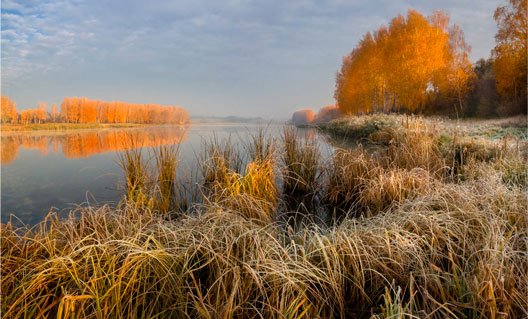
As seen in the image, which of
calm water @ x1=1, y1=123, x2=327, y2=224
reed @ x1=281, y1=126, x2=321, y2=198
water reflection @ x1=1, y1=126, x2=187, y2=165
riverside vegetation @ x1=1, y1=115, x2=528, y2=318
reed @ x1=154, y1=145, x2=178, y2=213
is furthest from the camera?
water reflection @ x1=1, y1=126, x2=187, y2=165

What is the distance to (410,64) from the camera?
61.2ft

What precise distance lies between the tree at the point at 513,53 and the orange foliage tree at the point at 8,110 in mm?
49277

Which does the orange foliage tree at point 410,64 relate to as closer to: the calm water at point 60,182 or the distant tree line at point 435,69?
the distant tree line at point 435,69

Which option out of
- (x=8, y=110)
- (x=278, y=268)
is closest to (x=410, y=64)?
(x=278, y=268)

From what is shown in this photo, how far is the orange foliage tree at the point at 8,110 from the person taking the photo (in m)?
37.7

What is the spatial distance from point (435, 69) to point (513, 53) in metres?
3.76

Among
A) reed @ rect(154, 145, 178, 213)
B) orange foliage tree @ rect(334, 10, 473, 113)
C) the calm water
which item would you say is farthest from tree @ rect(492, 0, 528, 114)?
reed @ rect(154, 145, 178, 213)

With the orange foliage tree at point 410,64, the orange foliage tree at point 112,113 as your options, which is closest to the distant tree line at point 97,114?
the orange foliage tree at point 112,113

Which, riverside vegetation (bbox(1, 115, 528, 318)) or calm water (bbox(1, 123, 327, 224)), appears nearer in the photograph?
riverside vegetation (bbox(1, 115, 528, 318))

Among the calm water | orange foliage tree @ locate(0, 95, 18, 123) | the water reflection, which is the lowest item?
the calm water

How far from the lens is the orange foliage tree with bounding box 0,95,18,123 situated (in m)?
37.7

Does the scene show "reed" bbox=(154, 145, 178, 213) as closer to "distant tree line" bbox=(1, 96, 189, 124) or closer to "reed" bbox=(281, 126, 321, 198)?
"reed" bbox=(281, 126, 321, 198)

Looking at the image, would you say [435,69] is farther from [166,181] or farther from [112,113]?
[112,113]

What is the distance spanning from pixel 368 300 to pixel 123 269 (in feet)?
4.52
